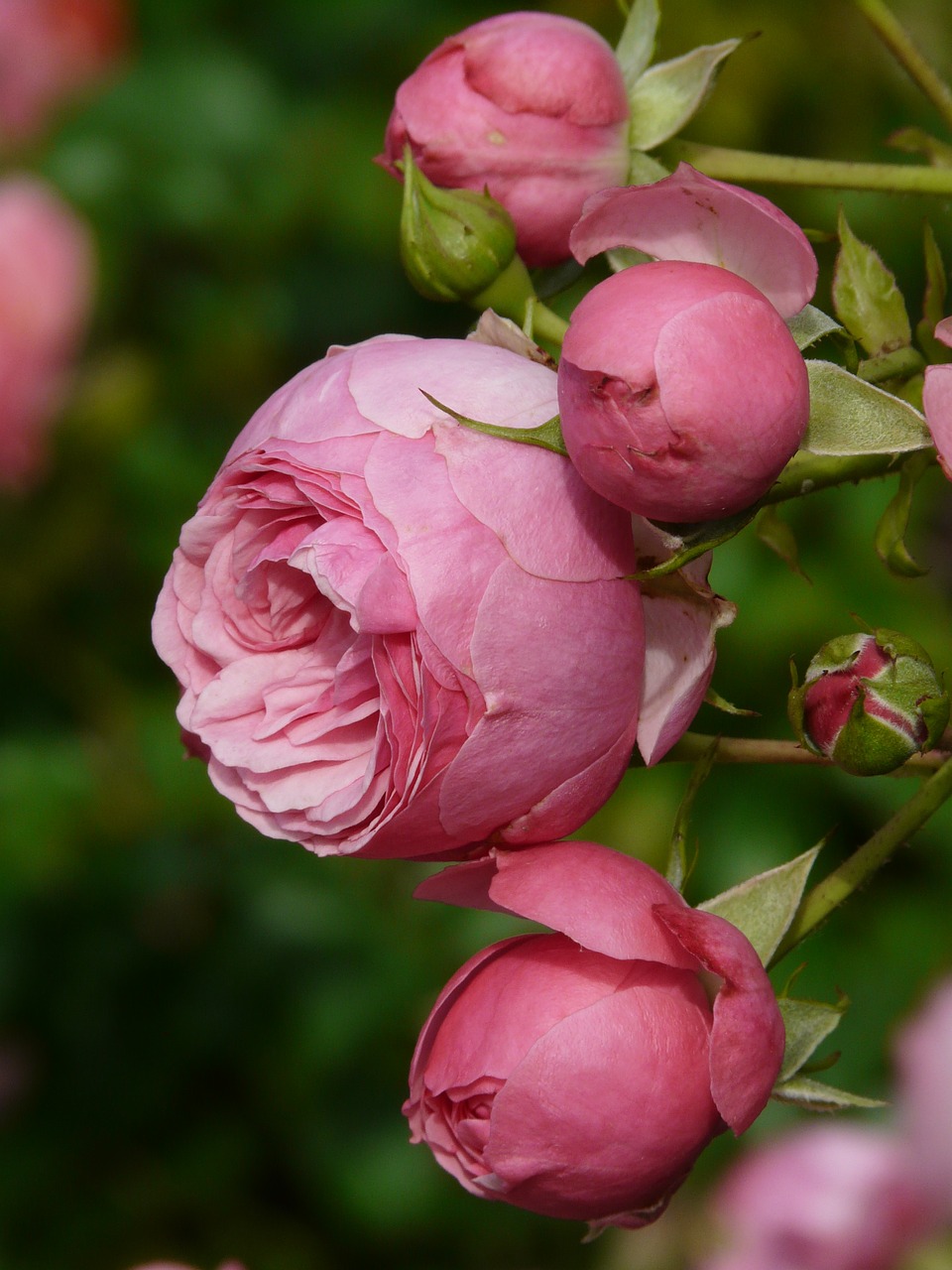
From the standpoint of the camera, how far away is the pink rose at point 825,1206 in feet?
3.67

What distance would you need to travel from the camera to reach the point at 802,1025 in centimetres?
82

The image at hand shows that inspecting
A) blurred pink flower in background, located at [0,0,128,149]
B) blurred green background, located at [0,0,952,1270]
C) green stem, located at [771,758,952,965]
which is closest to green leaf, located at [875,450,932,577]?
green stem, located at [771,758,952,965]

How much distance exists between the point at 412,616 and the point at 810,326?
254 millimetres

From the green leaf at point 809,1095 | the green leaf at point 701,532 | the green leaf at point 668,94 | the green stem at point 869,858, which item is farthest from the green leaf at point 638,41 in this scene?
the green leaf at point 809,1095

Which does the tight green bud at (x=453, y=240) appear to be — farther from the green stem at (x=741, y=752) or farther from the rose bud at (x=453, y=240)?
the green stem at (x=741, y=752)

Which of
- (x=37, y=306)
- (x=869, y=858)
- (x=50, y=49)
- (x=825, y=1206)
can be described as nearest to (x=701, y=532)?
(x=869, y=858)

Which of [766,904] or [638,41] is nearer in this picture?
[766,904]

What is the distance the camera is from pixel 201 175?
2129 mm

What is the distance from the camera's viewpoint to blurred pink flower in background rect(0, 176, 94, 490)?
207 centimetres

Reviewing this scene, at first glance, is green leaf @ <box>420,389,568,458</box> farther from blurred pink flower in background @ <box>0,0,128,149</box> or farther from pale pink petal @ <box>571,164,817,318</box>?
blurred pink flower in background @ <box>0,0,128,149</box>

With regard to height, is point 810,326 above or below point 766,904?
above

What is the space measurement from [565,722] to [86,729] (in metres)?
1.45

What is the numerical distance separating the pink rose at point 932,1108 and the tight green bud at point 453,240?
594mm

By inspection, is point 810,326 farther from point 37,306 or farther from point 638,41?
point 37,306
